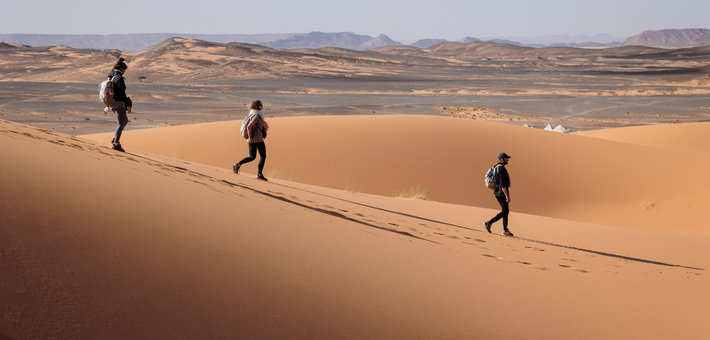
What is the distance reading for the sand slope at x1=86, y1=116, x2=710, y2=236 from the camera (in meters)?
12.9

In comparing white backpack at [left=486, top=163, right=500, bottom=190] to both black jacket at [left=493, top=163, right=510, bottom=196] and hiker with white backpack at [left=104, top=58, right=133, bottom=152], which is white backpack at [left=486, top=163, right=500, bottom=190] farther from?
hiker with white backpack at [left=104, top=58, right=133, bottom=152]

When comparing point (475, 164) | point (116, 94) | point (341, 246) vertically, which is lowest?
point (475, 164)

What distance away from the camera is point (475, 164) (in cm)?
1466

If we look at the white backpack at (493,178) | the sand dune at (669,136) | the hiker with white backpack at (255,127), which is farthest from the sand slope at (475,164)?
the sand dune at (669,136)

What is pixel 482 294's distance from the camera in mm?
3975

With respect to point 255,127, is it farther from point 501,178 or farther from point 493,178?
point 501,178

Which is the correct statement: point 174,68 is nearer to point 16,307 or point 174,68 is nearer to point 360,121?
point 360,121

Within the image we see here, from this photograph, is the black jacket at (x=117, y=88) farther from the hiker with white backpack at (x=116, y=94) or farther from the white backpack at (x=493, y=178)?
the white backpack at (x=493, y=178)

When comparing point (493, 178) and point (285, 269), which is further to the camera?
point (493, 178)

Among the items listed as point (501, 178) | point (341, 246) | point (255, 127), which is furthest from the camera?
point (255, 127)

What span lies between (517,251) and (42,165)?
503 cm

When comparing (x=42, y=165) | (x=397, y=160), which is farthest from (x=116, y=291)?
(x=397, y=160)

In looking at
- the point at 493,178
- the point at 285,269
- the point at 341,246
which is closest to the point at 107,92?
the point at 341,246

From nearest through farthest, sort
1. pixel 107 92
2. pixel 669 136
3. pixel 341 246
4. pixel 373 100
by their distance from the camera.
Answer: pixel 341 246
pixel 107 92
pixel 669 136
pixel 373 100
